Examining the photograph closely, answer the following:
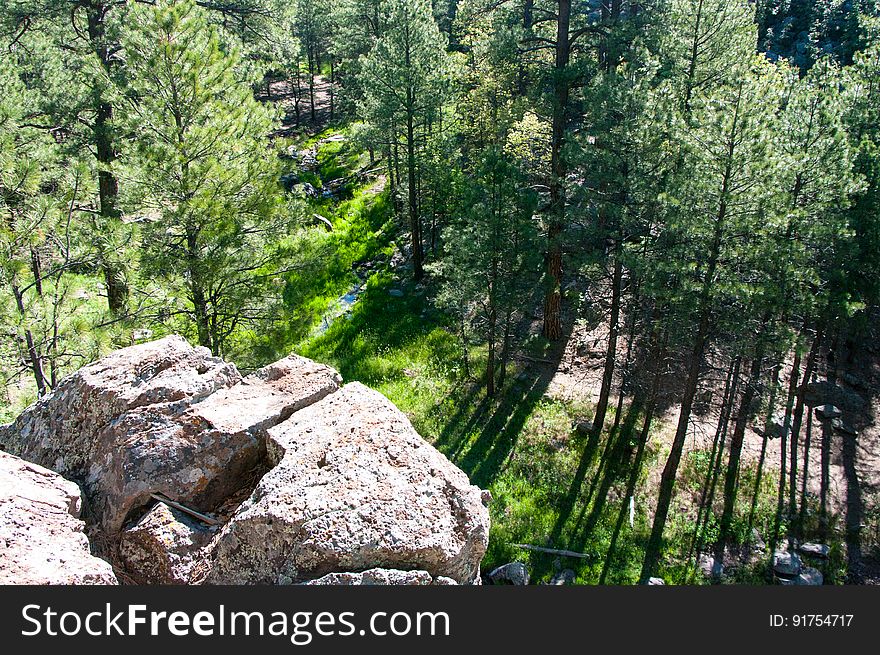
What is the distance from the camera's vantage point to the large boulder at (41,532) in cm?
445

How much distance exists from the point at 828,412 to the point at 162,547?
74.2ft

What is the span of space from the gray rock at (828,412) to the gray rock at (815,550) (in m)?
6.32

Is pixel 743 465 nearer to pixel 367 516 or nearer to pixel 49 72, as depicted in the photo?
pixel 367 516

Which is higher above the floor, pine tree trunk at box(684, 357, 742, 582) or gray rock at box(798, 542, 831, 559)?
pine tree trunk at box(684, 357, 742, 582)

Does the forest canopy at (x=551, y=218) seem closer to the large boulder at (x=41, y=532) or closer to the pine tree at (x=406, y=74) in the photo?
the pine tree at (x=406, y=74)

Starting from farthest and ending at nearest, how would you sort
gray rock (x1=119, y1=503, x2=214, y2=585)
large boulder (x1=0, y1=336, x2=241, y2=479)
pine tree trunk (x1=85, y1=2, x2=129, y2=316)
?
pine tree trunk (x1=85, y1=2, x2=129, y2=316) < large boulder (x1=0, y1=336, x2=241, y2=479) < gray rock (x1=119, y1=503, x2=214, y2=585)

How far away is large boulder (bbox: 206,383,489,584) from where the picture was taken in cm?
484

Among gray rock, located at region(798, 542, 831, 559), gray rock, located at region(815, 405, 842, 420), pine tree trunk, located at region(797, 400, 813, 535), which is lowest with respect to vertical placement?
gray rock, located at region(798, 542, 831, 559)

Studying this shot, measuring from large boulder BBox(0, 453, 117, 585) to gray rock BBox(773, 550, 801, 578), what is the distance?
53.5 ft

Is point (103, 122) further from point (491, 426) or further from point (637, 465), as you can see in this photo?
point (637, 465)

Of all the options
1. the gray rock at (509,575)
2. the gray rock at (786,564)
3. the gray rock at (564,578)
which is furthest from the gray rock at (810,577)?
the gray rock at (509,575)

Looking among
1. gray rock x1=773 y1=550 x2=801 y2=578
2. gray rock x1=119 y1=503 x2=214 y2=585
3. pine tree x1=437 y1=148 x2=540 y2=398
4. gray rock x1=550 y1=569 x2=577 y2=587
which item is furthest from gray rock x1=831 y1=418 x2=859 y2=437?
gray rock x1=119 y1=503 x2=214 y2=585

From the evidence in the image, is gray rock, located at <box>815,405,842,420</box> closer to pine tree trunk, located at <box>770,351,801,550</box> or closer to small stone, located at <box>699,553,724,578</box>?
pine tree trunk, located at <box>770,351,801,550</box>

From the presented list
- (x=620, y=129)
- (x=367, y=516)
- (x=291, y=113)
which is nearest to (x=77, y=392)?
(x=367, y=516)
